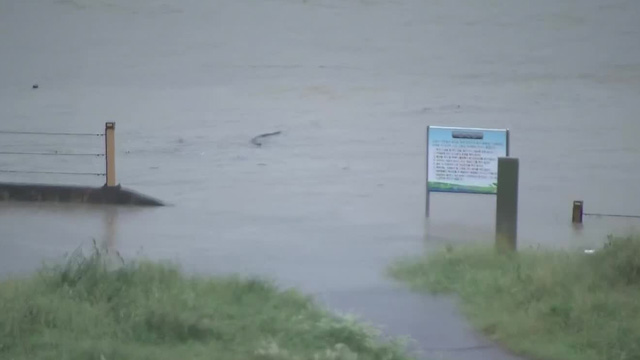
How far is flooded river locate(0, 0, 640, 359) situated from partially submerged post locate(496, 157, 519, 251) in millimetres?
1047

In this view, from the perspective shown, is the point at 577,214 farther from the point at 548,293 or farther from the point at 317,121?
the point at 317,121

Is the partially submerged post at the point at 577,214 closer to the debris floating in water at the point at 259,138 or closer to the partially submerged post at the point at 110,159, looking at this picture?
the partially submerged post at the point at 110,159

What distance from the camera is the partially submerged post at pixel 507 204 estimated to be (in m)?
9.11

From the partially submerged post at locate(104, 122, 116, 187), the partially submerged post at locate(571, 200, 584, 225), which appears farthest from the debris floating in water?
the partially submerged post at locate(571, 200, 584, 225)

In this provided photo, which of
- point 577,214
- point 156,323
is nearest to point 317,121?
point 577,214

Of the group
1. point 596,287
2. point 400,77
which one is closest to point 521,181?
point 596,287

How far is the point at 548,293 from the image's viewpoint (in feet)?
25.0

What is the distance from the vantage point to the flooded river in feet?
35.3

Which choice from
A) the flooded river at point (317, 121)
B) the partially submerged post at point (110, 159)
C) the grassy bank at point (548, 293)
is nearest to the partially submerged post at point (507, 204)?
the grassy bank at point (548, 293)

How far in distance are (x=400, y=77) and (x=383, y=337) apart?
76.7 ft

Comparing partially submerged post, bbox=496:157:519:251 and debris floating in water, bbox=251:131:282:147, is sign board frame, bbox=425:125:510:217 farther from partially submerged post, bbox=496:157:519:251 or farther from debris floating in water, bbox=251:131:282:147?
debris floating in water, bbox=251:131:282:147

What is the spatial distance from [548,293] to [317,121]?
17.1 meters

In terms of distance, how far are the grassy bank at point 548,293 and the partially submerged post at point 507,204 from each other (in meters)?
0.14

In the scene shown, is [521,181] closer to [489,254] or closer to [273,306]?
[489,254]
